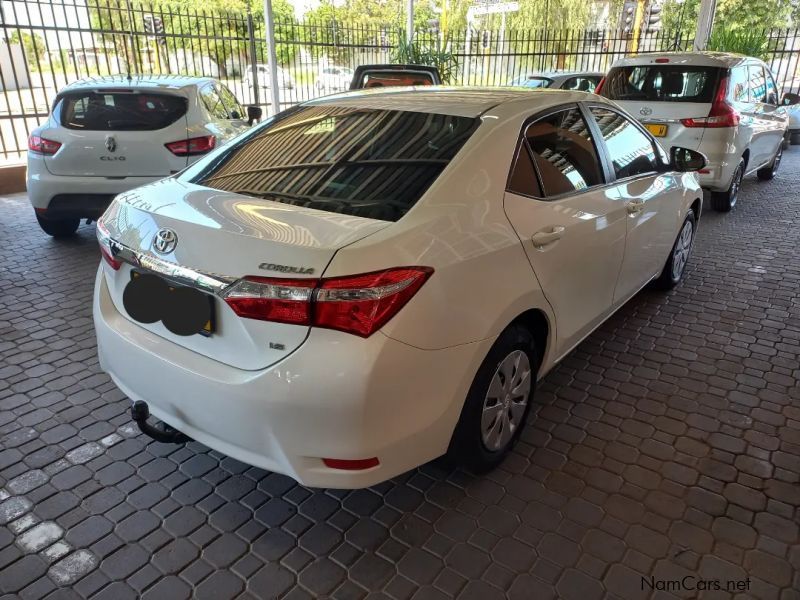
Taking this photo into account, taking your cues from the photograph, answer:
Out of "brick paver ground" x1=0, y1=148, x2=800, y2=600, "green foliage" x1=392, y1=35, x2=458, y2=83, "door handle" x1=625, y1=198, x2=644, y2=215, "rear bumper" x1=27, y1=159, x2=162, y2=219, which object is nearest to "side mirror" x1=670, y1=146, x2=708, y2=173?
"door handle" x1=625, y1=198, x2=644, y2=215

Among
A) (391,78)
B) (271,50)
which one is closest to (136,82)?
(391,78)

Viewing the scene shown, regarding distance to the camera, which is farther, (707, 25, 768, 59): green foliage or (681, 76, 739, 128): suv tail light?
(707, 25, 768, 59): green foliage

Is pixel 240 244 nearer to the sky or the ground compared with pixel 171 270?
nearer to the sky

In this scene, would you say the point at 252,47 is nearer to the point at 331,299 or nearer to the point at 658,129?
the point at 658,129

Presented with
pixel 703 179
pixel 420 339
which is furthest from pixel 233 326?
pixel 703 179

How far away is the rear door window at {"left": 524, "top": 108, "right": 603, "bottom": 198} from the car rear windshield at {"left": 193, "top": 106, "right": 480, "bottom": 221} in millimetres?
384

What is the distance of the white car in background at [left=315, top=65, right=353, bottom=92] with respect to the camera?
569 inches

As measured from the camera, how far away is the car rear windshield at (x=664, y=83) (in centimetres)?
696

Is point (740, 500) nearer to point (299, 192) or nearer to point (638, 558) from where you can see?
point (638, 558)

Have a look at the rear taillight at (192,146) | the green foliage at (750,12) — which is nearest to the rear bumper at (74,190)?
the rear taillight at (192,146)

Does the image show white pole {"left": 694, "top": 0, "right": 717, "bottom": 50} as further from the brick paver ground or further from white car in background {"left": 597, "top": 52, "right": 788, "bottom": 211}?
the brick paver ground

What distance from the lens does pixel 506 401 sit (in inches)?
105

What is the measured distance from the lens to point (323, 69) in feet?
48.2

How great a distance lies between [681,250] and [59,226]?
19.3 feet
